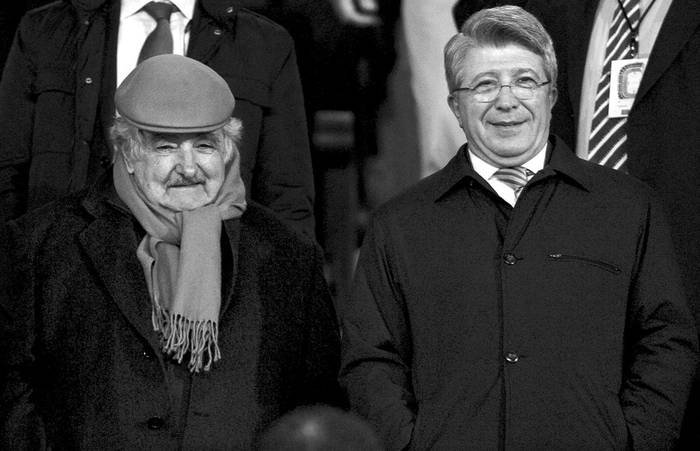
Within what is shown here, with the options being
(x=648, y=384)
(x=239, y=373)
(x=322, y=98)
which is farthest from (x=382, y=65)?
(x=648, y=384)

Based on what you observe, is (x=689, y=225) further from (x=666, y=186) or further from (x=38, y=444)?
(x=38, y=444)

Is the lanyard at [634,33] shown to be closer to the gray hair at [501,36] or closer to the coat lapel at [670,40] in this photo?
→ the coat lapel at [670,40]

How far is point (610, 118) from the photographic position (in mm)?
3793

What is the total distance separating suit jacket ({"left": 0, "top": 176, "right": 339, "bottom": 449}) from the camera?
3346 millimetres

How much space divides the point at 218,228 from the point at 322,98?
3.62 ft

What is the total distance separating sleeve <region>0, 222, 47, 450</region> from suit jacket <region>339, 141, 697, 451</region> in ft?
2.65

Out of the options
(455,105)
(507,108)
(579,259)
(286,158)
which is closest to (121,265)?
(286,158)

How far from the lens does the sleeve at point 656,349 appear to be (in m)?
3.04

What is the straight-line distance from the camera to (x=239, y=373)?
3414 millimetres

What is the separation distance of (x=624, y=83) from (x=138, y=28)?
4.79ft

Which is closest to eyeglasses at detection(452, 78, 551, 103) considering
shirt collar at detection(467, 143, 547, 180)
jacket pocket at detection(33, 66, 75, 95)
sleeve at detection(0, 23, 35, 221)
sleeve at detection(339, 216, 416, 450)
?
shirt collar at detection(467, 143, 547, 180)

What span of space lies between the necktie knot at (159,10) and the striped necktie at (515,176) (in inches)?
51.0

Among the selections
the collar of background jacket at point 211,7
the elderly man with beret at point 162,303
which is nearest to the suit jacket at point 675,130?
the elderly man with beret at point 162,303

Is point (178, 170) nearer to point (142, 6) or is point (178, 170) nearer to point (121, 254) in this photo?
point (121, 254)
